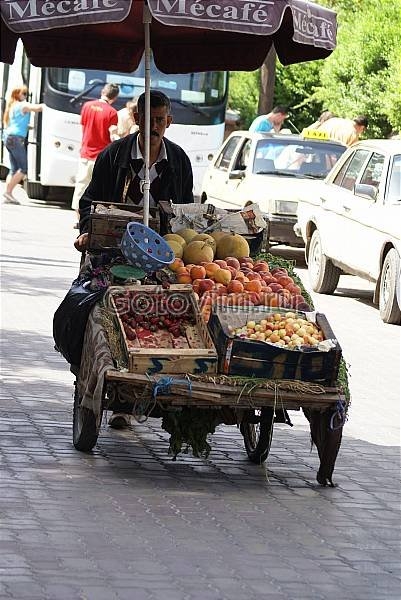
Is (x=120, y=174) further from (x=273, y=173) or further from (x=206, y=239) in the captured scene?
(x=273, y=173)

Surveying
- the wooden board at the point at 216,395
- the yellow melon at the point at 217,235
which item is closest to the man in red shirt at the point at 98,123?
the yellow melon at the point at 217,235

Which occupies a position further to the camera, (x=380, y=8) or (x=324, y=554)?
(x=380, y=8)

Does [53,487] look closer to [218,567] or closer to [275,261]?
[218,567]

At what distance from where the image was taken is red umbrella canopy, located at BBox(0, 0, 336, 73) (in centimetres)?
728

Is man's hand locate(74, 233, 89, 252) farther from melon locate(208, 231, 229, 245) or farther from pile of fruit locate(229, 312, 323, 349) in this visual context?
pile of fruit locate(229, 312, 323, 349)

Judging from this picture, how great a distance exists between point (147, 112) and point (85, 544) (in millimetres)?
3124

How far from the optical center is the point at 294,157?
20609mm

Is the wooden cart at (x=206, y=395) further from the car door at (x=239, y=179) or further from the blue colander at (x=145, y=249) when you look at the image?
the car door at (x=239, y=179)

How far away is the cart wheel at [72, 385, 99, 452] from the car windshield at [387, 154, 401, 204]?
8.27 meters

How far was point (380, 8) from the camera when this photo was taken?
2688 centimetres

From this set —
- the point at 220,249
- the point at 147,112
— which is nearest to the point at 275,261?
the point at 220,249

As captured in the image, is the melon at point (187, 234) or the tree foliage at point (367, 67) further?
the tree foliage at point (367, 67)

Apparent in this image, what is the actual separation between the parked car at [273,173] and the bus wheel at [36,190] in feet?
19.8

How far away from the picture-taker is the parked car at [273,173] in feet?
64.5
